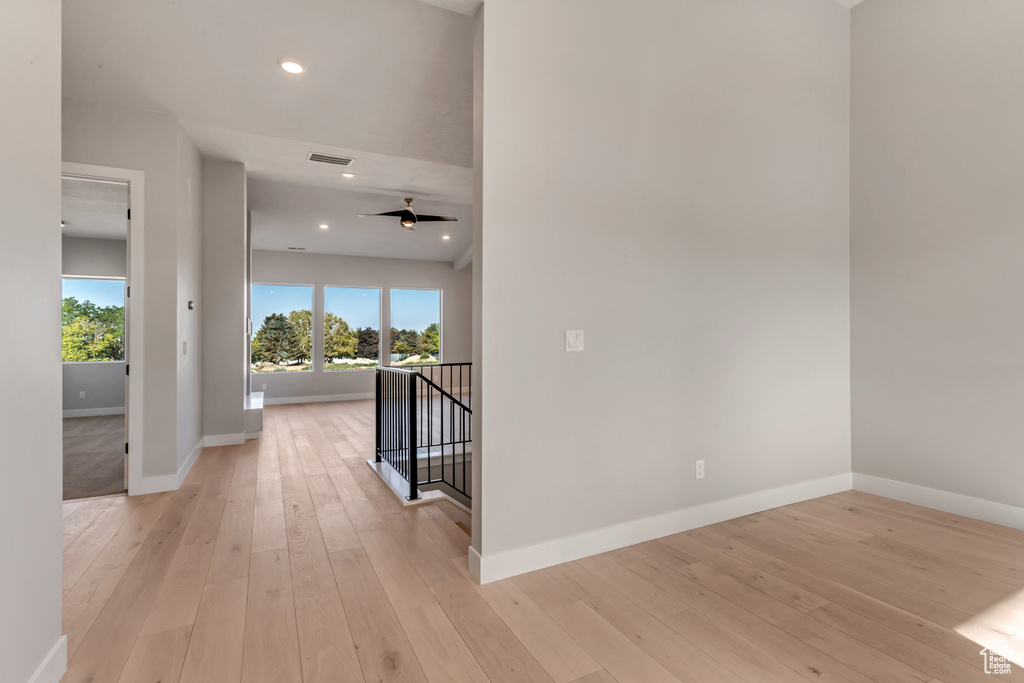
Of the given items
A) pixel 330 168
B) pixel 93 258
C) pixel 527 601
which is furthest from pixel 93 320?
pixel 527 601

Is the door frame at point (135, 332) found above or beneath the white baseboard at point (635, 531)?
above

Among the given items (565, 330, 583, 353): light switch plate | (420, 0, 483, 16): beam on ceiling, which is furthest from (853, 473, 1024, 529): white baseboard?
(420, 0, 483, 16): beam on ceiling

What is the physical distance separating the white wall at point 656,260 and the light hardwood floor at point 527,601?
13.3 inches

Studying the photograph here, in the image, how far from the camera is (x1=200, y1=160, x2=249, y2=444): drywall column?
4902 mm

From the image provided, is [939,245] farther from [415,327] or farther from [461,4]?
[415,327]

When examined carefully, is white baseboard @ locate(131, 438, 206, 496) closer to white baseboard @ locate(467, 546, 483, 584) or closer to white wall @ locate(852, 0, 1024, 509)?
white baseboard @ locate(467, 546, 483, 584)

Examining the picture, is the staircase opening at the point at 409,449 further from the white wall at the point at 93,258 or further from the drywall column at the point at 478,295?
the white wall at the point at 93,258

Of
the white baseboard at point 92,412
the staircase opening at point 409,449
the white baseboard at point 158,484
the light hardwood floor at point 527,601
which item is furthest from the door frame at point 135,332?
the white baseboard at point 92,412

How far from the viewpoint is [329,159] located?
4.74 metres

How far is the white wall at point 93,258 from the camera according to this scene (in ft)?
25.1

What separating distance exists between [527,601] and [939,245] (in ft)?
11.6

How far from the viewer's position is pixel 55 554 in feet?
5.34

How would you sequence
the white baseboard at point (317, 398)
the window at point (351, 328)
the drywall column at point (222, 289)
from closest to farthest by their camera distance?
1. the drywall column at point (222, 289)
2. the white baseboard at point (317, 398)
3. the window at point (351, 328)

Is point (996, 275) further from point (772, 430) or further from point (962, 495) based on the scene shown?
point (772, 430)
